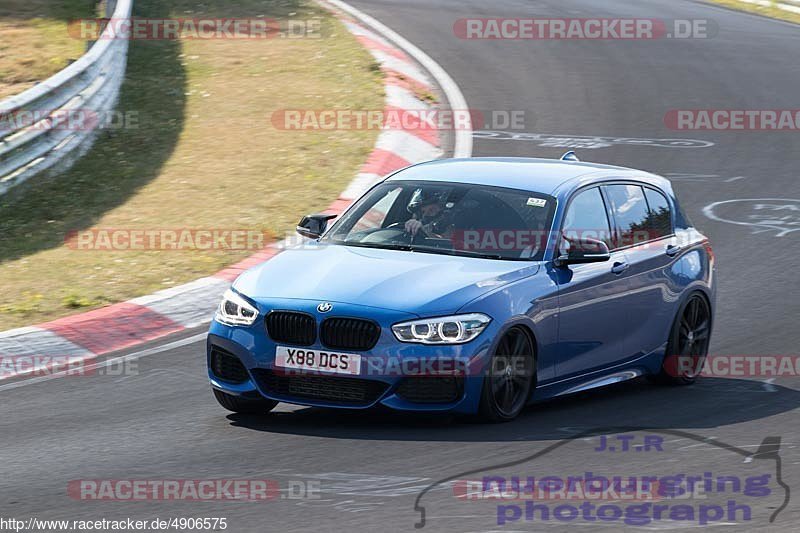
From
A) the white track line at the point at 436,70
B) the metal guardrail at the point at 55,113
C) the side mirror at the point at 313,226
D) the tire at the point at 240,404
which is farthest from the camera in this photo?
the white track line at the point at 436,70

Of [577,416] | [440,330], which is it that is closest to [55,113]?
[577,416]

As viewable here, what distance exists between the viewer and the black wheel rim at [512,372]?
800 cm

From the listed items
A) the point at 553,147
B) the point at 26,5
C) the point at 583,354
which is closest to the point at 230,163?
the point at 553,147

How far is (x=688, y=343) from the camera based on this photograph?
9.95 m

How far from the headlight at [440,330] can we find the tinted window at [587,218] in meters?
1.33

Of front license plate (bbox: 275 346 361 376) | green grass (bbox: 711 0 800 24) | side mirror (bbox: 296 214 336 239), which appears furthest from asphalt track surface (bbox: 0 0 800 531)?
green grass (bbox: 711 0 800 24)

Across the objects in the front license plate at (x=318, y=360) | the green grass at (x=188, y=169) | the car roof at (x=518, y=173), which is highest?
the car roof at (x=518, y=173)

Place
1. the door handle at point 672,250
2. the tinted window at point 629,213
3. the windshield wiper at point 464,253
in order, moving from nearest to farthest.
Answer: the windshield wiper at point 464,253 → the tinted window at point 629,213 → the door handle at point 672,250

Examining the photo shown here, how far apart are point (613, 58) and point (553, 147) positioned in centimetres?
689

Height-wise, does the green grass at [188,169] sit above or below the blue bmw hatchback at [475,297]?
below

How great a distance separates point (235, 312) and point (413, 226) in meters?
1.33

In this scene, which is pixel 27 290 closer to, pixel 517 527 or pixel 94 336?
pixel 94 336

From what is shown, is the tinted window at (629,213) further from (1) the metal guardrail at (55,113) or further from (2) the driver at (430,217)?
(1) the metal guardrail at (55,113)

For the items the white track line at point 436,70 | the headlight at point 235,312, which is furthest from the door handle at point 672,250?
the white track line at point 436,70
